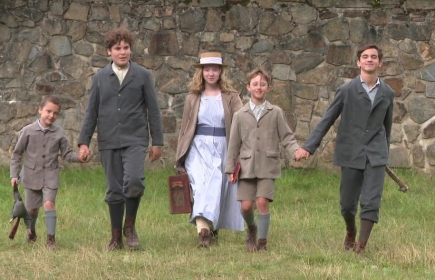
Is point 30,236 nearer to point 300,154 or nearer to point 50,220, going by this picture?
point 50,220

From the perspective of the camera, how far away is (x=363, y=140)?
26.8 ft

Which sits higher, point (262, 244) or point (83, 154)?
point (83, 154)

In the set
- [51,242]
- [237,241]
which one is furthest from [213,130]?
[51,242]

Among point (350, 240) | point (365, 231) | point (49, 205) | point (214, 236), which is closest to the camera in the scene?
point (365, 231)

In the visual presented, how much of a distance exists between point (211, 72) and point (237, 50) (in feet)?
11.2

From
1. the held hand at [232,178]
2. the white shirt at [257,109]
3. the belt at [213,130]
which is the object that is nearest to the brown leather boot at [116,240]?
the held hand at [232,178]

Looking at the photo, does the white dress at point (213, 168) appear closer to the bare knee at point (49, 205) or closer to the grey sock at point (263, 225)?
the grey sock at point (263, 225)

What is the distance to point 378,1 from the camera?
1208 cm

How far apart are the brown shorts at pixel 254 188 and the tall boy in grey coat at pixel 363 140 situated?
366 mm

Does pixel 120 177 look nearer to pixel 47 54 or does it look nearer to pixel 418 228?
pixel 418 228

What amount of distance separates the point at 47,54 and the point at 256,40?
2408 mm

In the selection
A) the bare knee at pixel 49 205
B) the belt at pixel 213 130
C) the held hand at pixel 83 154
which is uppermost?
the belt at pixel 213 130

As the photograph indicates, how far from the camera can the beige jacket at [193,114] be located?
900cm

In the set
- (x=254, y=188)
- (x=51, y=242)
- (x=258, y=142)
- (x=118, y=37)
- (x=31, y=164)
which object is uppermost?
(x=118, y=37)
